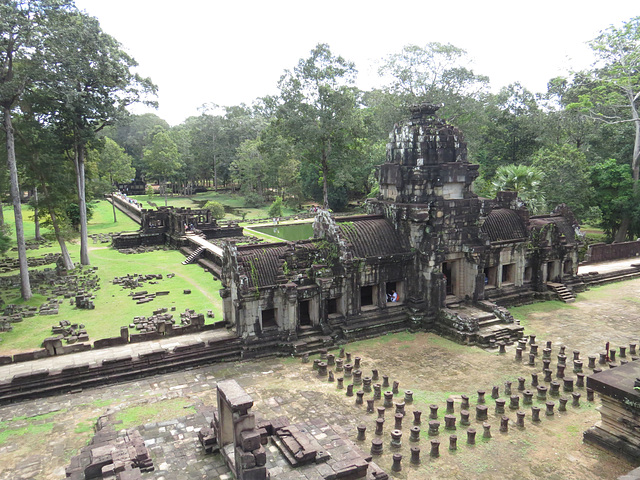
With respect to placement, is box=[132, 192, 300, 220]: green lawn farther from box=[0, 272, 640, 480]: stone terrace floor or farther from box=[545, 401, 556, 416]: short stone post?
box=[545, 401, 556, 416]: short stone post

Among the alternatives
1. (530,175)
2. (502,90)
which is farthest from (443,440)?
(502,90)

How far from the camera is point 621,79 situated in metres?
38.8

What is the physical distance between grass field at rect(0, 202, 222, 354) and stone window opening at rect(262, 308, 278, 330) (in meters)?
4.16

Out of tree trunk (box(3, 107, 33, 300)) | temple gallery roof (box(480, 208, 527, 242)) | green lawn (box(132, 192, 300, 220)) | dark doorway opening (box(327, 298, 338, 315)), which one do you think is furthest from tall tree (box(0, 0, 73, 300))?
green lawn (box(132, 192, 300, 220))

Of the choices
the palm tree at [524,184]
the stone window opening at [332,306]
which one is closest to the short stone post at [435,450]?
the stone window opening at [332,306]

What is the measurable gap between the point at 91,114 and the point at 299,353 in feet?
76.6

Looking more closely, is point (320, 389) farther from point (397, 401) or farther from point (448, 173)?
point (448, 173)

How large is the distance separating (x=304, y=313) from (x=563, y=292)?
1568 centimetres

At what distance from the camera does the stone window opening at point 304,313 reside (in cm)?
2239

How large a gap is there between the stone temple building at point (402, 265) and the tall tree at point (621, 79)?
66.8 feet

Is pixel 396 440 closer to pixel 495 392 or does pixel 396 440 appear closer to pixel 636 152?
pixel 495 392

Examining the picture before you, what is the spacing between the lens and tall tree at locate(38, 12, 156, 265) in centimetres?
2797

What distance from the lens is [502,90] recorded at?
6066cm

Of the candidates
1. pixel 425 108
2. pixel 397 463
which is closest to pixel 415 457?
pixel 397 463
